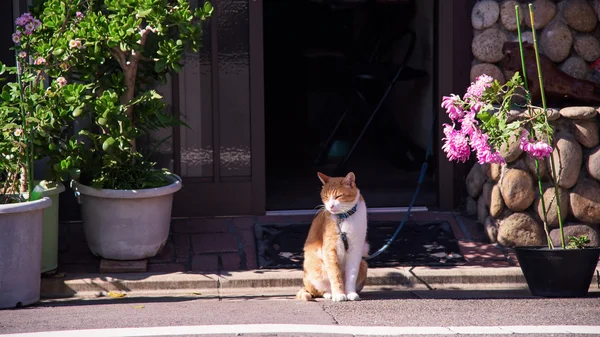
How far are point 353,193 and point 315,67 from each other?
4.74 meters

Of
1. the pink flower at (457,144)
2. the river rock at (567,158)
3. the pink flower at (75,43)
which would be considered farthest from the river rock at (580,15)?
the pink flower at (75,43)

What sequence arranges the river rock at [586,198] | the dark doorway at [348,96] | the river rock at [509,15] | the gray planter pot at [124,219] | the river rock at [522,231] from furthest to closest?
the dark doorway at [348,96] → the river rock at [509,15] → the river rock at [522,231] → the river rock at [586,198] → the gray planter pot at [124,219]

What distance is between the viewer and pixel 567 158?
7391mm

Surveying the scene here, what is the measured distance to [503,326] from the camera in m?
5.63

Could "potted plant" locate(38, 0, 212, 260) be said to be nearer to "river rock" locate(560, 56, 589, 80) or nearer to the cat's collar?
the cat's collar

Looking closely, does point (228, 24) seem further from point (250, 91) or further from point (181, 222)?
point (181, 222)

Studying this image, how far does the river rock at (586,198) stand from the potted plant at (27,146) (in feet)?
13.0

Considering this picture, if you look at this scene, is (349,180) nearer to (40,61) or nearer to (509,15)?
(40,61)

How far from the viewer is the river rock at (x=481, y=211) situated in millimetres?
7963

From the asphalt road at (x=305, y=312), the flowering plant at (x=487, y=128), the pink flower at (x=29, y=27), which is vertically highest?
the pink flower at (x=29, y=27)

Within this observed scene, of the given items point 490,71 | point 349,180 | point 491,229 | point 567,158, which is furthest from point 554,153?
point 349,180

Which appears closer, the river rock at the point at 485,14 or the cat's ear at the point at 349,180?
the cat's ear at the point at 349,180

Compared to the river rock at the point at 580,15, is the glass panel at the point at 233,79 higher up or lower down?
lower down

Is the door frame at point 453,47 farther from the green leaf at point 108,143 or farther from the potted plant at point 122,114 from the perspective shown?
the green leaf at point 108,143
